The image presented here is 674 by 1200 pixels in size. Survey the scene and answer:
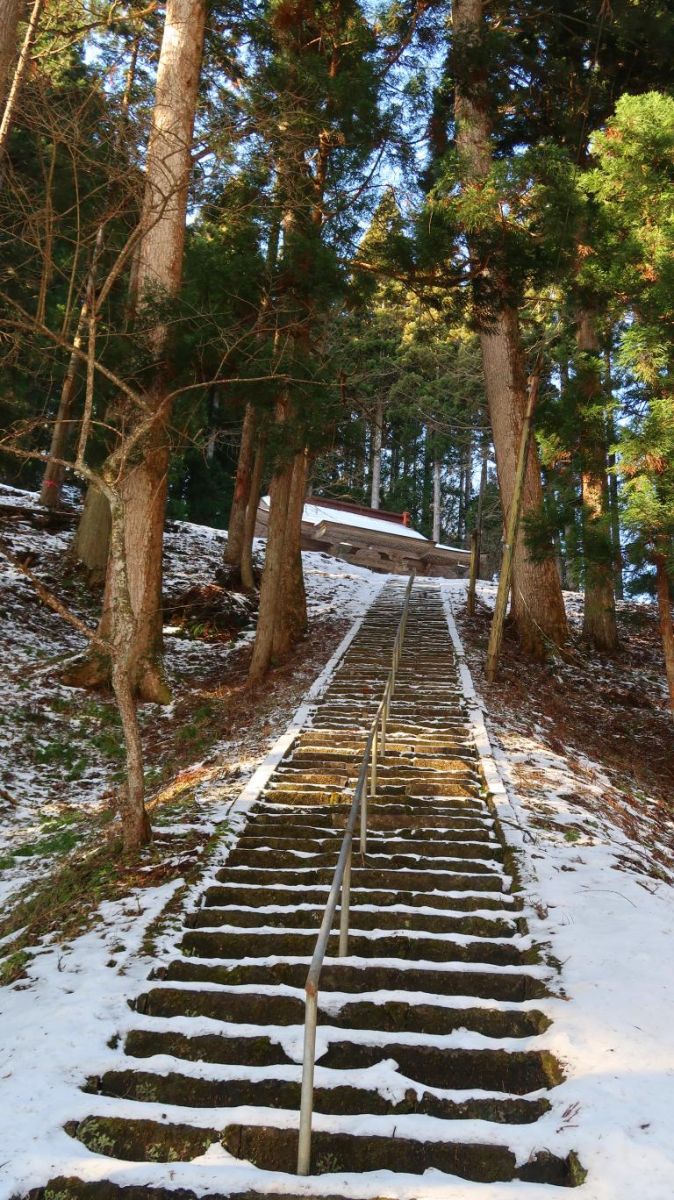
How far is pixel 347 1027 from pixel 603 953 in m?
1.59

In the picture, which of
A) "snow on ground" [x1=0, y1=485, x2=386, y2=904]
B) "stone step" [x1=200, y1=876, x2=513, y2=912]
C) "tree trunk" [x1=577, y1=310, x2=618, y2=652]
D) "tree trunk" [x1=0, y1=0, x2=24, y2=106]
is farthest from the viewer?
"tree trunk" [x1=577, y1=310, x2=618, y2=652]

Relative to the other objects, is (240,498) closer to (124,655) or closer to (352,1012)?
(124,655)

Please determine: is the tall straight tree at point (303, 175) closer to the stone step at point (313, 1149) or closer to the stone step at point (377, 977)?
the stone step at point (377, 977)

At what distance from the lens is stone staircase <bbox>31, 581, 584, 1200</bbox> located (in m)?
3.32

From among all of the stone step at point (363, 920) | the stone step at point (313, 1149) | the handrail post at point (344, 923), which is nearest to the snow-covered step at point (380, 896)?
the stone step at point (363, 920)

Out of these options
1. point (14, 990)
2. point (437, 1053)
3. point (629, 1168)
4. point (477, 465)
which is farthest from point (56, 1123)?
point (477, 465)

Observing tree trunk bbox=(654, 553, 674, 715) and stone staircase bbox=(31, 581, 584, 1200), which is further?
tree trunk bbox=(654, 553, 674, 715)

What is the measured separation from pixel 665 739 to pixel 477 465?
3327 centimetres

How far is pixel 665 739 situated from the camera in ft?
36.8

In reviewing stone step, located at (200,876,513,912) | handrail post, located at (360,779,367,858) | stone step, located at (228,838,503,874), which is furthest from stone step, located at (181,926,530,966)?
handrail post, located at (360,779,367,858)

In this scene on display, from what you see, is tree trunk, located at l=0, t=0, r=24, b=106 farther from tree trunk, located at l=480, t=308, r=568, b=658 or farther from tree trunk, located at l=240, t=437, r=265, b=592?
tree trunk, located at l=240, t=437, r=265, b=592

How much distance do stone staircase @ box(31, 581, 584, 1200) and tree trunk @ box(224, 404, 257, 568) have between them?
11089 millimetres

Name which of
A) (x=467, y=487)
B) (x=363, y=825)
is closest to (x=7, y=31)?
(x=363, y=825)

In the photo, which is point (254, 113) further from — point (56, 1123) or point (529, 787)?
point (56, 1123)
